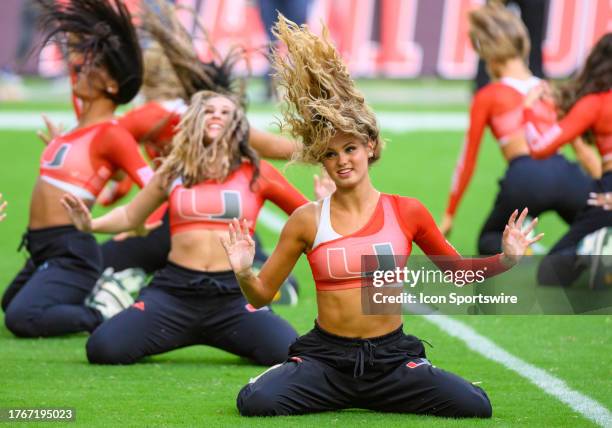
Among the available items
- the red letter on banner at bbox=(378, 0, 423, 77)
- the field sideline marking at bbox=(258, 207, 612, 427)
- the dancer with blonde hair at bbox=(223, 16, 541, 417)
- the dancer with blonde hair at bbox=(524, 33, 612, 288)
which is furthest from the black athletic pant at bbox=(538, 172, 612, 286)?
the red letter on banner at bbox=(378, 0, 423, 77)

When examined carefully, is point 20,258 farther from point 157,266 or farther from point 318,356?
point 318,356

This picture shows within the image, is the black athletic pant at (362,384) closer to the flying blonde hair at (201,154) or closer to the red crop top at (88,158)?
the flying blonde hair at (201,154)

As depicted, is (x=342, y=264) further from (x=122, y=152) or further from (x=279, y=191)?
(x=122, y=152)

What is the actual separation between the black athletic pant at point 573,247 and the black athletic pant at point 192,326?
231 centimetres

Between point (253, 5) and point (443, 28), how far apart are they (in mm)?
2955

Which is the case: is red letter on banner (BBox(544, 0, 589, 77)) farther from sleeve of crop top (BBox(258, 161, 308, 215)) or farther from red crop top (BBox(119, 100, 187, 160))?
sleeve of crop top (BBox(258, 161, 308, 215))

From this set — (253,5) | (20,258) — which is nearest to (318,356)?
(20,258)

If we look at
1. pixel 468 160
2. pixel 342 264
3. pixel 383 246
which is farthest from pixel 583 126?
pixel 342 264

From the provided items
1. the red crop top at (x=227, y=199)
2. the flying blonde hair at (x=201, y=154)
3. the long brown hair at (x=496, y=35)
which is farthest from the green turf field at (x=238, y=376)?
the long brown hair at (x=496, y=35)

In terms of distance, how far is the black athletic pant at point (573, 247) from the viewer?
26.7ft

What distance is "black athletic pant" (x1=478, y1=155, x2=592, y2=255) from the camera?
886 centimetres

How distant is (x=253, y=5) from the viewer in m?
21.1

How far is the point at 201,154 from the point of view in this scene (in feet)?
21.5

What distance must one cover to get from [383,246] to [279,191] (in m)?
1.35
